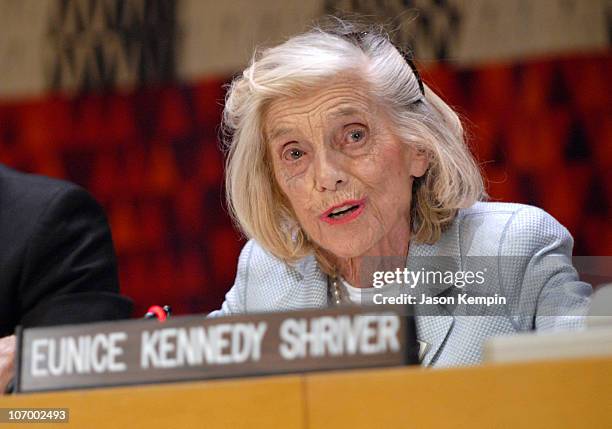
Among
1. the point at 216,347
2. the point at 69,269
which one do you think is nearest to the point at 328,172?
the point at 69,269

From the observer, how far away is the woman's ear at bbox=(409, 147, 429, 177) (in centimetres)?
191

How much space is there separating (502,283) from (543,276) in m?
0.07

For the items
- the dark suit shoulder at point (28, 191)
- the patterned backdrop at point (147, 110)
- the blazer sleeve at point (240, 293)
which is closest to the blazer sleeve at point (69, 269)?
the dark suit shoulder at point (28, 191)

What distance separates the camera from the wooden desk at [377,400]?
93 cm

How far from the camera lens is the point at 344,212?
1.83 metres

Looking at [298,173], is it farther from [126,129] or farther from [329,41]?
[126,129]

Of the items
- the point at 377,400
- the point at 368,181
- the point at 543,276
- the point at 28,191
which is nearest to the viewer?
the point at 377,400

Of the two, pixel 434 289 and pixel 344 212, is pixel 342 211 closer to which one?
pixel 344 212

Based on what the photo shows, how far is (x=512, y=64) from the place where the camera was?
3387 millimetres

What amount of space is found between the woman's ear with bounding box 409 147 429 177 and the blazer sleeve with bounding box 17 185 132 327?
63 cm

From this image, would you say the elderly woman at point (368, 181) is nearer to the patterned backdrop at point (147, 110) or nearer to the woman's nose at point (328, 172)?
the woman's nose at point (328, 172)

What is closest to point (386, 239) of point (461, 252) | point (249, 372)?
point (461, 252)

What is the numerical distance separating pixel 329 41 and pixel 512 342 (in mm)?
1044

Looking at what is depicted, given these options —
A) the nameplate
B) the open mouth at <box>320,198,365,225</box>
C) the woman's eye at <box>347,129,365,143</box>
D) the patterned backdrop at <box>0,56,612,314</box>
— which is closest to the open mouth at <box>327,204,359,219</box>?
the open mouth at <box>320,198,365,225</box>
